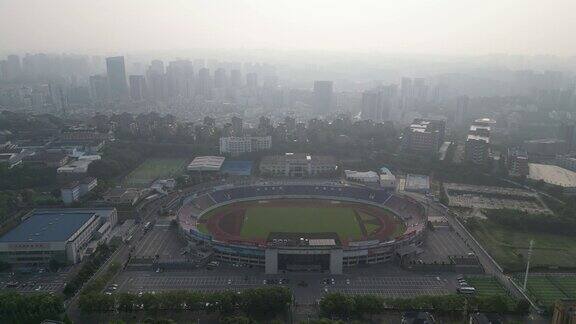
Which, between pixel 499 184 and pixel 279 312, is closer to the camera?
pixel 279 312

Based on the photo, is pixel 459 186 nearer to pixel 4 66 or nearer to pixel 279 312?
pixel 279 312

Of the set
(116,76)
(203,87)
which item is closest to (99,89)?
(116,76)

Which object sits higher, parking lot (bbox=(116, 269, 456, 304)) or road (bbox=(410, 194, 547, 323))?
road (bbox=(410, 194, 547, 323))

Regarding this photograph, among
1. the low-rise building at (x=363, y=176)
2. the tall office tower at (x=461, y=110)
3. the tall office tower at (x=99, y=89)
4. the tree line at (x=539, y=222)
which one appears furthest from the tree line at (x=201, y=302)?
the tall office tower at (x=99, y=89)

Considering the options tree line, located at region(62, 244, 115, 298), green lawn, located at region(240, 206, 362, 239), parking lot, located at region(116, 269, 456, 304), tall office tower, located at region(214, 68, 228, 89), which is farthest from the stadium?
tall office tower, located at region(214, 68, 228, 89)

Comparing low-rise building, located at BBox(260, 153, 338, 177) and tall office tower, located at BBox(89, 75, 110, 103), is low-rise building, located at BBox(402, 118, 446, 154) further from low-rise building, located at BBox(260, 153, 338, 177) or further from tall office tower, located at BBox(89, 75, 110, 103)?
tall office tower, located at BBox(89, 75, 110, 103)

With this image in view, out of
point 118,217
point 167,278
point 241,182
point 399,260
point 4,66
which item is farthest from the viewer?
point 4,66

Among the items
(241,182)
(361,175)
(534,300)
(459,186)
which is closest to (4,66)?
(241,182)

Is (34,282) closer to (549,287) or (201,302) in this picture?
(201,302)
